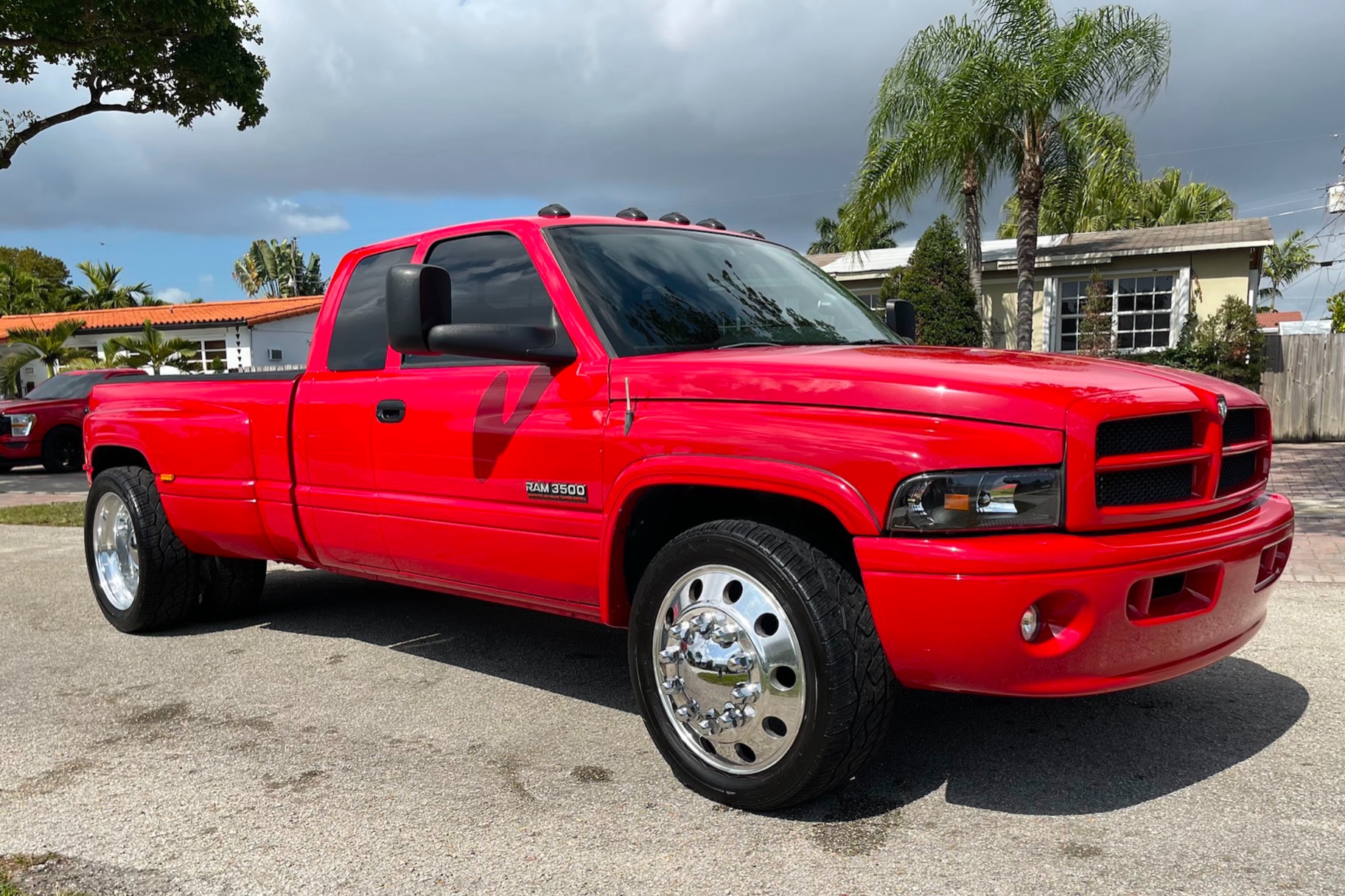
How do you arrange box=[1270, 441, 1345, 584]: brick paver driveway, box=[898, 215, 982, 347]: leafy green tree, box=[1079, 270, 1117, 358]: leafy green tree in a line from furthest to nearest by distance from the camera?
box=[898, 215, 982, 347]: leafy green tree → box=[1079, 270, 1117, 358]: leafy green tree → box=[1270, 441, 1345, 584]: brick paver driveway

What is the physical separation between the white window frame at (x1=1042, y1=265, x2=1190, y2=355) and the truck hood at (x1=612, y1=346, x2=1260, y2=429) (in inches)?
623

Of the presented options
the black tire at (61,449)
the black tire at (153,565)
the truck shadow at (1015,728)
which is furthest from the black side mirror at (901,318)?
the black tire at (61,449)

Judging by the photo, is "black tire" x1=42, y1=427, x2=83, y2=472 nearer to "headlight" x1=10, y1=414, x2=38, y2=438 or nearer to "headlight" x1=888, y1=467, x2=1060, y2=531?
"headlight" x1=10, y1=414, x2=38, y2=438

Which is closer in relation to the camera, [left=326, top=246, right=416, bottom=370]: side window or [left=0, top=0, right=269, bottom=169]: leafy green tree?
[left=326, top=246, right=416, bottom=370]: side window

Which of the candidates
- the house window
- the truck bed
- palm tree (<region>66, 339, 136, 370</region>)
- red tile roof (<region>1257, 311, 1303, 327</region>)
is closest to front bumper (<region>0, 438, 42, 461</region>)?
palm tree (<region>66, 339, 136, 370</region>)

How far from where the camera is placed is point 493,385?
3.96 m

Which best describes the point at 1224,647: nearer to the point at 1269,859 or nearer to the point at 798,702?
the point at 1269,859

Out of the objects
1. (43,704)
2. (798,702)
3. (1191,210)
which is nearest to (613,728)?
(798,702)

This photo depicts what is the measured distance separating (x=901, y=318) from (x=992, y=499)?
2428 millimetres

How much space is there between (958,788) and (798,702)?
0.70 metres

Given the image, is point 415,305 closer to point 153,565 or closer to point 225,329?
point 153,565

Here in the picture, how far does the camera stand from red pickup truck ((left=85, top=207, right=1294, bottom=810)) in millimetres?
2848

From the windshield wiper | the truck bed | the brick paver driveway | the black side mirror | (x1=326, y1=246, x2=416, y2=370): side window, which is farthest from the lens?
the brick paver driveway

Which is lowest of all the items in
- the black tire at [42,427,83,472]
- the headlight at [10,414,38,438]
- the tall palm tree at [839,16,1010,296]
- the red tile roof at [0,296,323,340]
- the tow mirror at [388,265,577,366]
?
the black tire at [42,427,83,472]
